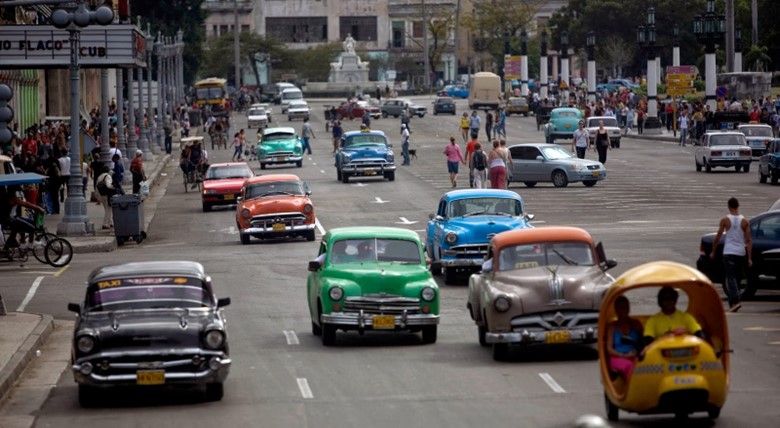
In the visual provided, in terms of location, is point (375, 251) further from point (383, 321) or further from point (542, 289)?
point (542, 289)

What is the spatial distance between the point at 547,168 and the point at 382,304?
32.5m

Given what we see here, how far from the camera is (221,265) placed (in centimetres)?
3338

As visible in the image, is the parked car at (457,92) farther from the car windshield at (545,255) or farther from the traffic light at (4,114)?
the car windshield at (545,255)

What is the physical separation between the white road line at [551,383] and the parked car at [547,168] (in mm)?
34304

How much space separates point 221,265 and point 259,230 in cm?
439

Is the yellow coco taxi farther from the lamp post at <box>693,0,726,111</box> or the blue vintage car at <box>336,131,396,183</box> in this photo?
the lamp post at <box>693,0,726,111</box>

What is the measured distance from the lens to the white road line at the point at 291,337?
22438 mm

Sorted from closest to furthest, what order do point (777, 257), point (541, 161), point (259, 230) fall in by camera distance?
Answer: point (777, 257), point (259, 230), point (541, 161)

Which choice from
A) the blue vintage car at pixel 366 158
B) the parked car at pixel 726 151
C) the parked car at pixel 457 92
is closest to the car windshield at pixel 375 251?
the blue vintage car at pixel 366 158

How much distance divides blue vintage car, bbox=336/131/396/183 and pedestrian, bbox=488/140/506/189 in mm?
12191

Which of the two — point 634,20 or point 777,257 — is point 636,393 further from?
point 634,20

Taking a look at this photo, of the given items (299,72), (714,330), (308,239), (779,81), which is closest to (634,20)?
(779,81)

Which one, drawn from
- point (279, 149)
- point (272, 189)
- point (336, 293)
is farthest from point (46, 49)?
point (336, 293)

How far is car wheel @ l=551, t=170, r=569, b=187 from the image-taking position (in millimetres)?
53084
